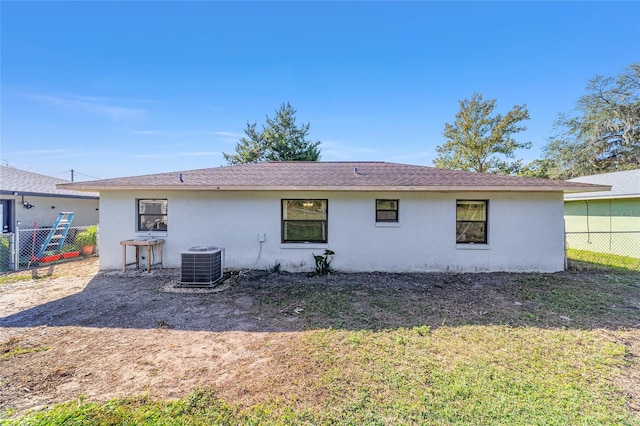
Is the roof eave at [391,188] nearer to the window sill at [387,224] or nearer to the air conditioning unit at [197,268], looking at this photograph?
the window sill at [387,224]

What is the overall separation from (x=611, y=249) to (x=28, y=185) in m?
23.8

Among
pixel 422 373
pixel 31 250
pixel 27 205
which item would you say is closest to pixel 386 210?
pixel 422 373

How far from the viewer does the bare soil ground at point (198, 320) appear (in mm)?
2771

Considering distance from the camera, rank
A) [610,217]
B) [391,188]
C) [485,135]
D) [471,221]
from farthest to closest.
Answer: [485,135] < [610,217] < [471,221] < [391,188]

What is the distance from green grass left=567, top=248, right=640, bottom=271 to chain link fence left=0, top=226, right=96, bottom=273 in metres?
17.7

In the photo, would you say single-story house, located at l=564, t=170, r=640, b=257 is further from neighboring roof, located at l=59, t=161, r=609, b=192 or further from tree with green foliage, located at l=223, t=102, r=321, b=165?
tree with green foliage, located at l=223, t=102, r=321, b=165

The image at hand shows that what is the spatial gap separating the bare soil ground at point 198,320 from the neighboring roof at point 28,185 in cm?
447

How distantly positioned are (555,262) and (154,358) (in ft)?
32.0

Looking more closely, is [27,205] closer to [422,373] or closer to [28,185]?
[28,185]

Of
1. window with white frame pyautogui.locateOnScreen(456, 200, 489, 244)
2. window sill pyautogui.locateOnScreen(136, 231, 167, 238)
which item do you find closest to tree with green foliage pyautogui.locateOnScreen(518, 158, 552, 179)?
window with white frame pyautogui.locateOnScreen(456, 200, 489, 244)

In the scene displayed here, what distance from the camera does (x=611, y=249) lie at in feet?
33.3

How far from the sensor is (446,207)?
24.0 feet

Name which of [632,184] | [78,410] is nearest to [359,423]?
[78,410]

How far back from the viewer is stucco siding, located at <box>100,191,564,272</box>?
23.9 ft
